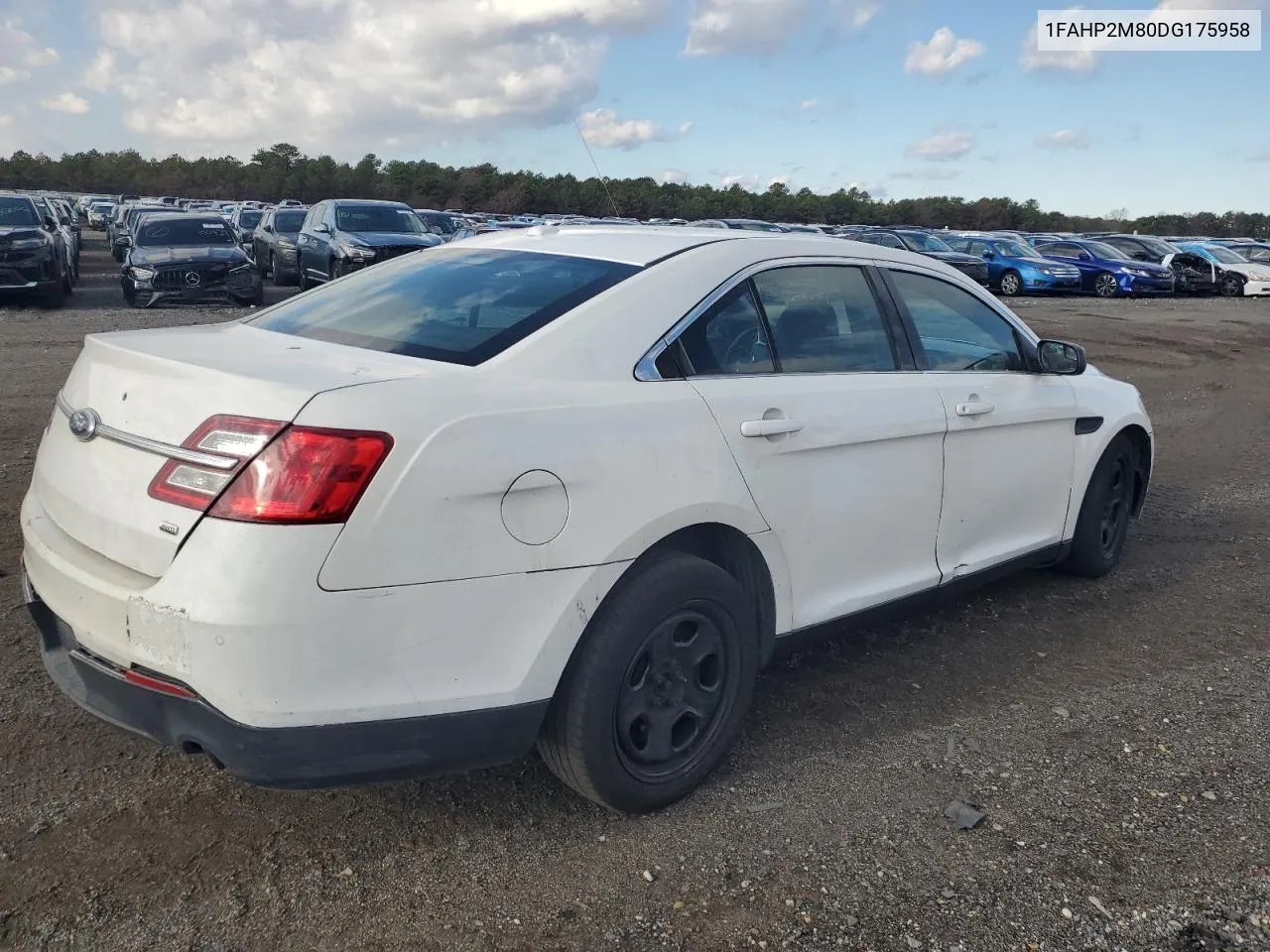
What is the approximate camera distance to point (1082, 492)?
505 cm

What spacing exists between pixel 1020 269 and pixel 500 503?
27.2 metres

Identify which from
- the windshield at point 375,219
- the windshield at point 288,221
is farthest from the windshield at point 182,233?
the windshield at point 288,221

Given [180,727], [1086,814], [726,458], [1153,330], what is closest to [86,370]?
[180,727]

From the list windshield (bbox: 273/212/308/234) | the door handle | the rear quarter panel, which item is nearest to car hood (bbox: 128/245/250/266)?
windshield (bbox: 273/212/308/234)

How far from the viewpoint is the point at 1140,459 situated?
5598 mm

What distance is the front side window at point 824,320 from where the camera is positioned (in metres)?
3.62

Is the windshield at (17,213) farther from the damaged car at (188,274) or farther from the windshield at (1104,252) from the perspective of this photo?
the windshield at (1104,252)

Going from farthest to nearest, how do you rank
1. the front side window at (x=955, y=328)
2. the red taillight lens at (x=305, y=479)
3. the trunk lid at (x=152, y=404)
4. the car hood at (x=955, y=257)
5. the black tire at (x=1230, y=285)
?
the black tire at (x=1230, y=285), the car hood at (x=955, y=257), the front side window at (x=955, y=328), the trunk lid at (x=152, y=404), the red taillight lens at (x=305, y=479)

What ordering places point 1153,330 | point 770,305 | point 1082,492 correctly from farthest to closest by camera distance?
point 1153,330 → point 1082,492 → point 770,305

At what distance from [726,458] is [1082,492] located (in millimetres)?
2589

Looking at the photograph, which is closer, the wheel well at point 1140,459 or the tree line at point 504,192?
the wheel well at point 1140,459

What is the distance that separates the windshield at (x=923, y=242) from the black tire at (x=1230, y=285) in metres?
7.86

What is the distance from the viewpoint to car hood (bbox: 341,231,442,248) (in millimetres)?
16234

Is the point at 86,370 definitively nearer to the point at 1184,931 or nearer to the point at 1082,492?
the point at 1184,931
